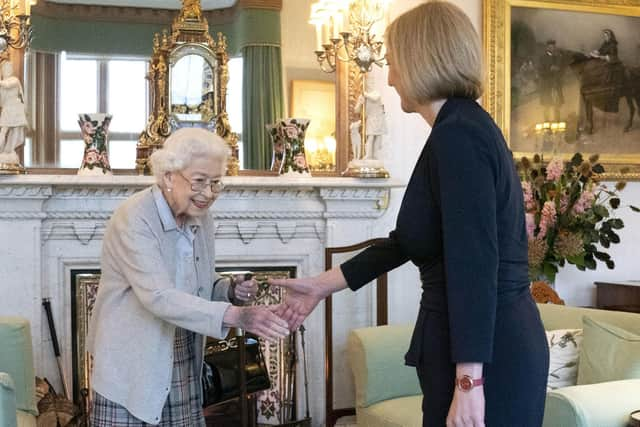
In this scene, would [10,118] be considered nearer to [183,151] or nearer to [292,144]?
[292,144]

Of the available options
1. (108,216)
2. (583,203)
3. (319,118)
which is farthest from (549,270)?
(108,216)

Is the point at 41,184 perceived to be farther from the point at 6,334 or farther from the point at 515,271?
the point at 515,271

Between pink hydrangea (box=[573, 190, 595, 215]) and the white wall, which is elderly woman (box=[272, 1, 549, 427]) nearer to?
pink hydrangea (box=[573, 190, 595, 215])

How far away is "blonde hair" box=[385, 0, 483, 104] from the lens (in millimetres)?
1512

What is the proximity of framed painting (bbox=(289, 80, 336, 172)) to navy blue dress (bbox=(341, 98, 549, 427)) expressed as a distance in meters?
2.65

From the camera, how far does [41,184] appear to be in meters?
3.63

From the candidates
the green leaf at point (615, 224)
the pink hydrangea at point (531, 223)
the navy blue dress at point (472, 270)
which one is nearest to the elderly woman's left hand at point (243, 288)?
the navy blue dress at point (472, 270)

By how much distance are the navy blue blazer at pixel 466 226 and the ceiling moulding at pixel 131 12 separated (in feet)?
8.98

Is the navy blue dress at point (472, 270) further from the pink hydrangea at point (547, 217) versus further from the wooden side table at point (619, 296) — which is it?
the wooden side table at point (619, 296)

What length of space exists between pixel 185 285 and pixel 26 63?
2.11 meters

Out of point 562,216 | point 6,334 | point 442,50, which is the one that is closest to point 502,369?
point 442,50

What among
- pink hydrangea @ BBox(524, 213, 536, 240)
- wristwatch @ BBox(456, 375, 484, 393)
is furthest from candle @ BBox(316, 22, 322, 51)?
wristwatch @ BBox(456, 375, 484, 393)

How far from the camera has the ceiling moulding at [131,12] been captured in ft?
12.7

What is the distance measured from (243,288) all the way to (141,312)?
37 centimetres
